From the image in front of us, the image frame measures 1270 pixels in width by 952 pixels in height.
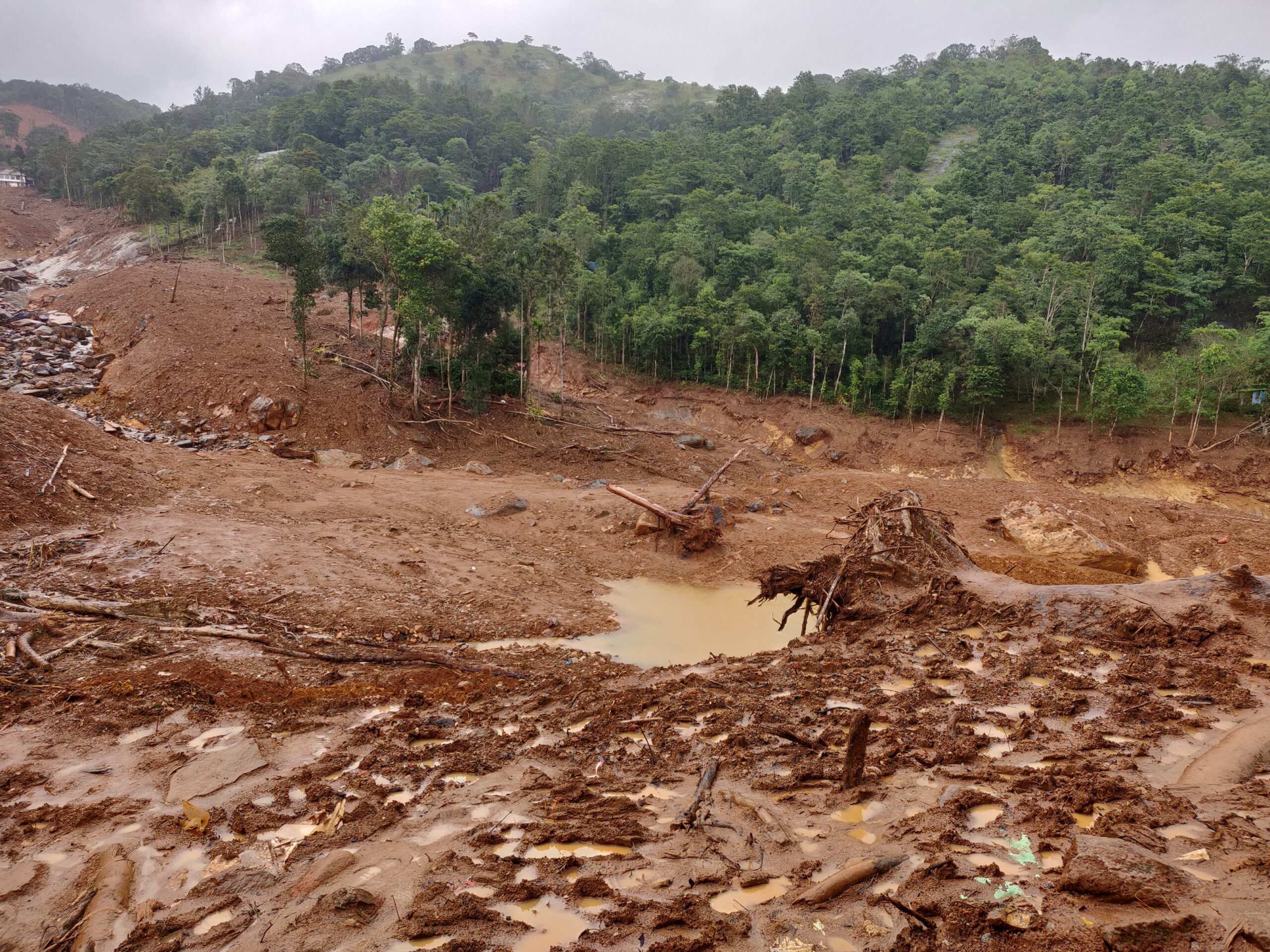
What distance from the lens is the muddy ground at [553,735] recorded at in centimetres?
407

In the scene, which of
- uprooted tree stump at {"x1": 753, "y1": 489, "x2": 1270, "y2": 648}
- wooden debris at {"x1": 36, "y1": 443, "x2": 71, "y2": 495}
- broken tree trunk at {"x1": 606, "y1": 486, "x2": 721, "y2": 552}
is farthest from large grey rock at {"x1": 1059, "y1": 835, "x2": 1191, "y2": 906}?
wooden debris at {"x1": 36, "y1": 443, "x2": 71, "y2": 495}

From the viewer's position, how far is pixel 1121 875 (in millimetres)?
3658

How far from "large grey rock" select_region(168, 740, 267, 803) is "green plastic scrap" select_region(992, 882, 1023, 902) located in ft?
19.0

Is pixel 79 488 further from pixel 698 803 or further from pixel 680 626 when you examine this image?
pixel 698 803

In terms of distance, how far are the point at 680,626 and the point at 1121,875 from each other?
8704 millimetres

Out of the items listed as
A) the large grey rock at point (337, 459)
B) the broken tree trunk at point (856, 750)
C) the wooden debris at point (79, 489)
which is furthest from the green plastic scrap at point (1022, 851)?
the large grey rock at point (337, 459)

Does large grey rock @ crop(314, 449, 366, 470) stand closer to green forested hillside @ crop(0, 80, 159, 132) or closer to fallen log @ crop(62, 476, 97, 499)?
fallen log @ crop(62, 476, 97, 499)

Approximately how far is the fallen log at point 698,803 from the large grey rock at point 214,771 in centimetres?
377

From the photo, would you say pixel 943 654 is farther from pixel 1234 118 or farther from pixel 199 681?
pixel 1234 118

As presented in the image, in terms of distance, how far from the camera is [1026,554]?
16.0 meters

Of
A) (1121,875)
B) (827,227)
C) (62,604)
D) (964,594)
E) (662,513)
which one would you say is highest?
(827,227)

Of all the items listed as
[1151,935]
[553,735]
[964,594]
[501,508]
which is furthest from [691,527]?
[1151,935]

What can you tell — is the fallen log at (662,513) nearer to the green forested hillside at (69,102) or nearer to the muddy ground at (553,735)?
the muddy ground at (553,735)

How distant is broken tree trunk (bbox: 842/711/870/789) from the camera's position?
17.6 ft
